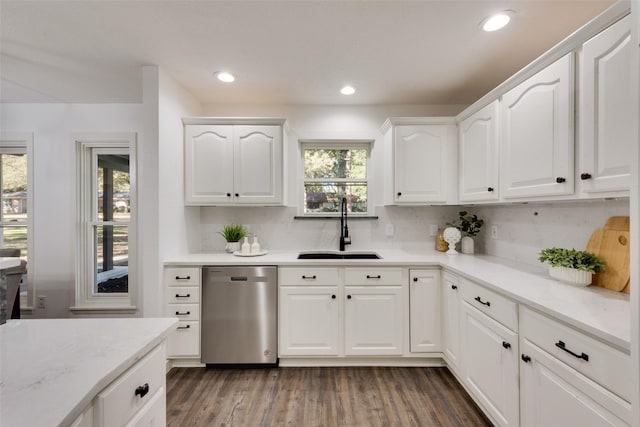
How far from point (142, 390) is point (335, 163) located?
2563mm

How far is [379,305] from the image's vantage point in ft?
7.48

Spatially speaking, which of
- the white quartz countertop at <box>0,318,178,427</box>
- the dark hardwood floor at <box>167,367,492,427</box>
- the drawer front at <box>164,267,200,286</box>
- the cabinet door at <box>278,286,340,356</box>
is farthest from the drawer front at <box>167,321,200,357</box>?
the white quartz countertop at <box>0,318,178,427</box>

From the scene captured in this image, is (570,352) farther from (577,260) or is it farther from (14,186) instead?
(14,186)

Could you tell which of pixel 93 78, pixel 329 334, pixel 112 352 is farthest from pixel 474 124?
pixel 93 78

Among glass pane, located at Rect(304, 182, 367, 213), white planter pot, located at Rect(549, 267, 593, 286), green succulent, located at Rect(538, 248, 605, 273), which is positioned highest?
glass pane, located at Rect(304, 182, 367, 213)

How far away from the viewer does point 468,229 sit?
273cm

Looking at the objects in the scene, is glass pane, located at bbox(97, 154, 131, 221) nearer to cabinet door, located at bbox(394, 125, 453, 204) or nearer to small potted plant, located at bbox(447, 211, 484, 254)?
cabinet door, located at bbox(394, 125, 453, 204)

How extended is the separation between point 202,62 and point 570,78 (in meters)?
2.36

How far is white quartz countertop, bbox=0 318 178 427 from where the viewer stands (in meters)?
0.57

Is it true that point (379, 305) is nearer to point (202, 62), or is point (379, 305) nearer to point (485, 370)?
point (485, 370)

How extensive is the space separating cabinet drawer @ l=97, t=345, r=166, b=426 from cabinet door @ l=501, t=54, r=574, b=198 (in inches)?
78.6

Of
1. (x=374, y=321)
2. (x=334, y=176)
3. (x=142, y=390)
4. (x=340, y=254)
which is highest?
(x=334, y=176)

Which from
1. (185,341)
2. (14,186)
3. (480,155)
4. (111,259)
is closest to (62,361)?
(185,341)

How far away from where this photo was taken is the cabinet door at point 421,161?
256cm
